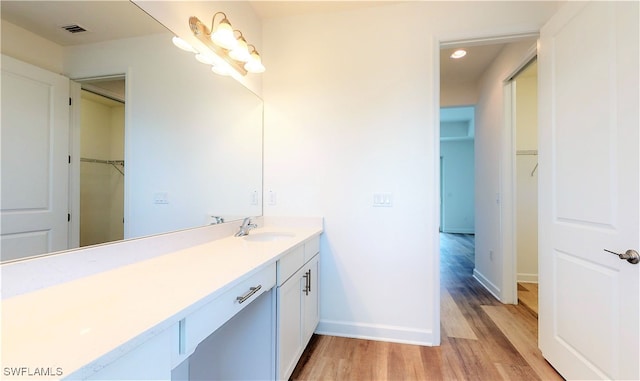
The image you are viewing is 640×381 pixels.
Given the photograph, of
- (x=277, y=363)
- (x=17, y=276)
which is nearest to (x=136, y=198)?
(x=17, y=276)

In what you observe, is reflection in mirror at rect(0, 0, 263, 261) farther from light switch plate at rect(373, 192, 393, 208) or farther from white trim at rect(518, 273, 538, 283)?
white trim at rect(518, 273, 538, 283)

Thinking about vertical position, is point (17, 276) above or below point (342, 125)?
below

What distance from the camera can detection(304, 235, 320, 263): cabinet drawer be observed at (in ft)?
6.09

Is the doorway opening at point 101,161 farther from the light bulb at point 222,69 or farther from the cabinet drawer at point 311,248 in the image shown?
the cabinet drawer at point 311,248

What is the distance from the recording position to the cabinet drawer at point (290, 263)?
143 centimetres

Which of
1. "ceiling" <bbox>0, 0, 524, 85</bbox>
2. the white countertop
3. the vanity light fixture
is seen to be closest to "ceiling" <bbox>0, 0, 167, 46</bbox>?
"ceiling" <bbox>0, 0, 524, 85</bbox>

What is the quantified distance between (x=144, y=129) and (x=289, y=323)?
1264 mm

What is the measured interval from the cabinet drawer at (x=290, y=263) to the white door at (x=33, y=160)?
0.88 m

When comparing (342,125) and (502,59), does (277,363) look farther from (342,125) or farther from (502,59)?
(502,59)

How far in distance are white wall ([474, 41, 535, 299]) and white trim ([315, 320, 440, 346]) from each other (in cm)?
132

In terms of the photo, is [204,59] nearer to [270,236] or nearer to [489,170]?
[270,236]

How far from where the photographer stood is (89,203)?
1045 mm

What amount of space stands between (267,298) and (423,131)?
158 centimetres

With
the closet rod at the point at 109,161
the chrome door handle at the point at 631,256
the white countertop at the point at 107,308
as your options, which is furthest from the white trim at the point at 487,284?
the closet rod at the point at 109,161
